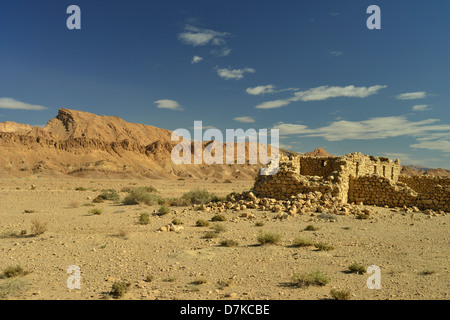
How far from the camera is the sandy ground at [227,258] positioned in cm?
522

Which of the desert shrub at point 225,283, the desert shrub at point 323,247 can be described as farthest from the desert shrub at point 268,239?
the desert shrub at point 225,283

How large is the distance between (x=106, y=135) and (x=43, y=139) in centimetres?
2481

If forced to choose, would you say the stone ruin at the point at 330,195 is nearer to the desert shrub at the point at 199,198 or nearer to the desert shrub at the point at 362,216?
the desert shrub at the point at 362,216

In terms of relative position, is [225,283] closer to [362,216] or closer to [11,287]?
[11,287]

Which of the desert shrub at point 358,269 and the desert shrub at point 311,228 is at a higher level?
the desert shrub at point 311,228

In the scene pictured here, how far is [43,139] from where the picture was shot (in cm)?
6134

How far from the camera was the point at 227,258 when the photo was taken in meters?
7.11

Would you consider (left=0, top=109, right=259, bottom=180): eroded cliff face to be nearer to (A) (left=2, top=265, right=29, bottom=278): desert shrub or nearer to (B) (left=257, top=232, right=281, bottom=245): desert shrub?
(A) (left=2, top=265, right=29, bottom=278): desert shrub

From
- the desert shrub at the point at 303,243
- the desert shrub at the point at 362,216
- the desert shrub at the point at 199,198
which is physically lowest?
the desert shrub at the point at 303,243

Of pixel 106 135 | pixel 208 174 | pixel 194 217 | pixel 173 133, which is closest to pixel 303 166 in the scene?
pixel 194 217

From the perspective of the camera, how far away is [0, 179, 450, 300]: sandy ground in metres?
5.22

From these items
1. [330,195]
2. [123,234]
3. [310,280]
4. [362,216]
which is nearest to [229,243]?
[310,280]

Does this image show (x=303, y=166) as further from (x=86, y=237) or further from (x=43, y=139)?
(x=43, y=139)

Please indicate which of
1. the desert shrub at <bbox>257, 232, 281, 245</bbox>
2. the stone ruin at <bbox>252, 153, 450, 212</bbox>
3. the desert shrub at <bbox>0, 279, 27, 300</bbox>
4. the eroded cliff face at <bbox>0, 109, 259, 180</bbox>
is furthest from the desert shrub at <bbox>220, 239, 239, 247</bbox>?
the eroded cliff face at <bbox>0, 109, 259, 180</bbox>
